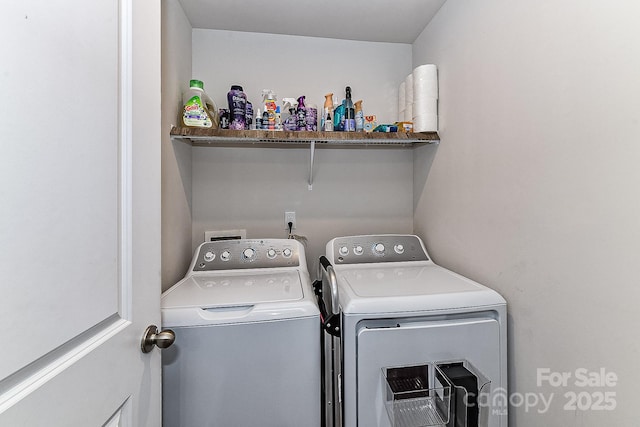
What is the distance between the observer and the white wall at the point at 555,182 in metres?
0.73

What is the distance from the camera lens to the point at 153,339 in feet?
2.46

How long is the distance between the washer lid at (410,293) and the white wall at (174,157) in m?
0.91

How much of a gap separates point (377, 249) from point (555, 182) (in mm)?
947

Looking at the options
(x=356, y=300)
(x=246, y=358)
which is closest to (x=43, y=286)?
(x=246, y=358)

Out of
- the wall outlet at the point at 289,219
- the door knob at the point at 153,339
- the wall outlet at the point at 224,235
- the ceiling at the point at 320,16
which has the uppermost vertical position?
the ceiling at the point at 320,16

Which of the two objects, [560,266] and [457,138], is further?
[457,138]

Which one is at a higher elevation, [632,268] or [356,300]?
[632,268]

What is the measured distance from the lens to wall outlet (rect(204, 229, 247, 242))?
5.81 ft

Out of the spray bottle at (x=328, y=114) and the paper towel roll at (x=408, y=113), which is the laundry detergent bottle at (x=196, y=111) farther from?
the paper towel roll at (x=408, y=113)

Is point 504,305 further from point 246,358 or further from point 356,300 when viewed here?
point 246,358

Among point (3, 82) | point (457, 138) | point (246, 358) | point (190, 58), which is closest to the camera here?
point (3, 82)

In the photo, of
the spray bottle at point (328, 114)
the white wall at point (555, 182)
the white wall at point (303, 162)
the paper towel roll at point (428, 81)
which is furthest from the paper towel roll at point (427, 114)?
the spray bottle at point (328, 114)

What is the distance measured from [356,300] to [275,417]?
0.55 m

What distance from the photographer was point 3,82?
39 centimetres
